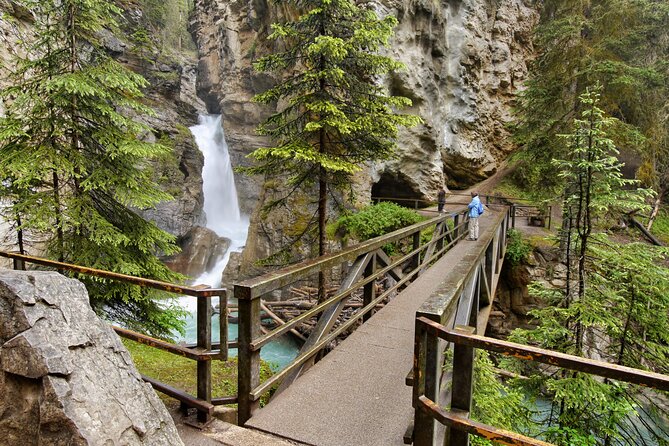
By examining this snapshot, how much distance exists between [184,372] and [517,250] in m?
11.4

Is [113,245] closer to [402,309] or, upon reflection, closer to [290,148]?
[290,148]

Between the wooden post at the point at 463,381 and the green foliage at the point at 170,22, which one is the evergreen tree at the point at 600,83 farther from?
the green foliage at the point at 170,22

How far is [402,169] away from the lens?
18781 mm

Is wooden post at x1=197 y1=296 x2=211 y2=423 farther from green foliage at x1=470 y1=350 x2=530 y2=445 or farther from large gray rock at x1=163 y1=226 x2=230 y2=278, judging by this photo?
large gray rock at x1=163 y1=226 x2=230 y2=278

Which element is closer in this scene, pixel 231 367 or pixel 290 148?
pixel 231 367

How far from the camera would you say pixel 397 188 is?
20516mm

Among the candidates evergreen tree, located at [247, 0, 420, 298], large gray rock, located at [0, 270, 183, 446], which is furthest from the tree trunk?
large gray rock, located at [0, 270, 183, 446]

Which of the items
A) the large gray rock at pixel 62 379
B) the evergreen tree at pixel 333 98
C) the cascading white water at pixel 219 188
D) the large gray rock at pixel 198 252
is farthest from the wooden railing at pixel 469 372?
the cascading white water at pixel 219 188

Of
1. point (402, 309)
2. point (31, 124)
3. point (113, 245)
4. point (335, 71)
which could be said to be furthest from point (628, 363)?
point (31, 124)

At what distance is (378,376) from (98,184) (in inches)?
220

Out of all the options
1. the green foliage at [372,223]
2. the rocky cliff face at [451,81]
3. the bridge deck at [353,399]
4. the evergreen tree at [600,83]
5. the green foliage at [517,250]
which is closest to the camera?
the bridge deck at [353,399]

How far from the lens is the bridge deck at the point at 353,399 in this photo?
114 inches

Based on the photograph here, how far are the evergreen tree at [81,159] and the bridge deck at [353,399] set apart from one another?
4.07 m

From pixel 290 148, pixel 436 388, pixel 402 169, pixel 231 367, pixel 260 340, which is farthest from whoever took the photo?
pixel 402 169
